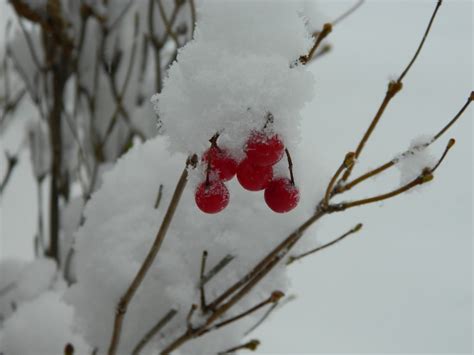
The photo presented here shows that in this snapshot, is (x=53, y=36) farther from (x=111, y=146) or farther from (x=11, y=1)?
(x=111, y=146)

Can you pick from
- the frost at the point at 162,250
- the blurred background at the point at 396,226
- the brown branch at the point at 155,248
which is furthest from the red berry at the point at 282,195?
the blurred background at the point at 396,226

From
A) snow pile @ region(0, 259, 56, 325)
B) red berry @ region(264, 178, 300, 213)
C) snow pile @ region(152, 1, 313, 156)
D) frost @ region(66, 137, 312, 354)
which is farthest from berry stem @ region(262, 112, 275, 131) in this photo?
snow pile @ region(0, 259, 56, 325)

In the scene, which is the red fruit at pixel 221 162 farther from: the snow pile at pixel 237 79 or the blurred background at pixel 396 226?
the blurred background at pixel 396 226

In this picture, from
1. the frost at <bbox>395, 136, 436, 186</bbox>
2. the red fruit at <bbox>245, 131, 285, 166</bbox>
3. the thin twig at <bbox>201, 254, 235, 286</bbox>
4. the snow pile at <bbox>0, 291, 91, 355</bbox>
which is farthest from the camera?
the snow pile at <bbox>0, 291, 91, 355</bbox>

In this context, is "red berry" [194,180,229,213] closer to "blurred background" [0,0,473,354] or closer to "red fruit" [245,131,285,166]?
"red fruit" [245,131,285,166]

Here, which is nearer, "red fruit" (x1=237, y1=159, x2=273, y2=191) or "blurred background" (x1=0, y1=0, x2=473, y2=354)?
"red fruit" (x1=237, y1=159, x2=273, y2=191)

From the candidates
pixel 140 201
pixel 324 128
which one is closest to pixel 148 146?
pixel 140 201
